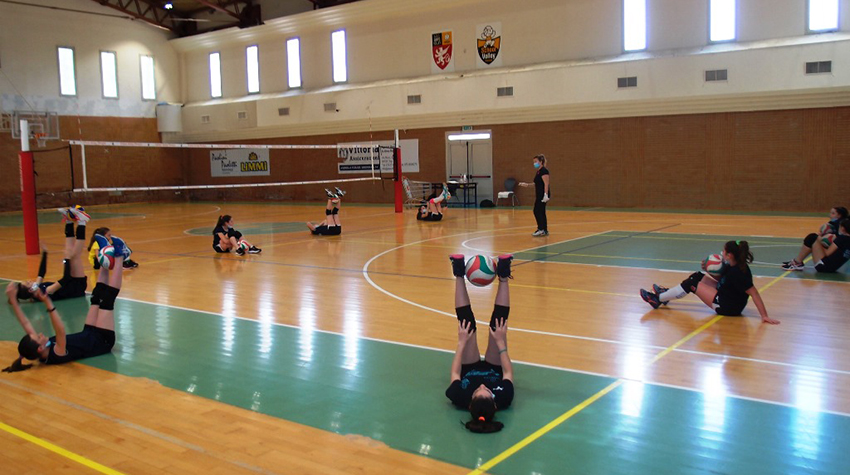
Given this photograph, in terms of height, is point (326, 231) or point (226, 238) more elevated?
point (226, 238)

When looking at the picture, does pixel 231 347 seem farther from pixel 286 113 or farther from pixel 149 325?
pixel 286 113

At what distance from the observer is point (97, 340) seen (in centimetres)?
675

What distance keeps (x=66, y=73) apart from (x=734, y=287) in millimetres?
31063

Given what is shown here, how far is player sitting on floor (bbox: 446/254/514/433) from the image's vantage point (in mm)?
5051

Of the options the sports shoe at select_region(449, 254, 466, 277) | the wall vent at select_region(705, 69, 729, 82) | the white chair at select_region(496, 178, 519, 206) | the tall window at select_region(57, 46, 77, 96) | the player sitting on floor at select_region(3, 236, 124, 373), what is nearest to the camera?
the sports shoe at select_region(449, 254, 466, 277)

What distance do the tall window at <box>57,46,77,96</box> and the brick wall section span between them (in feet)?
4.10

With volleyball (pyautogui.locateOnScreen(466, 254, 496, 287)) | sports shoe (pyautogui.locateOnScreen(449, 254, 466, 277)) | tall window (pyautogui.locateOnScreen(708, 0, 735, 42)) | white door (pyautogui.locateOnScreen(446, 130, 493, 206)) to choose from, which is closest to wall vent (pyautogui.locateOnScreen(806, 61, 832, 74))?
tall window (pyautogui.locateOnScreen(708, 0, 735, 42))

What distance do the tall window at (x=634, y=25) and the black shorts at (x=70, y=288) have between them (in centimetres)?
1937

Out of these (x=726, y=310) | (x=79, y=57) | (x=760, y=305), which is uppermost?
(x=79, y=57)

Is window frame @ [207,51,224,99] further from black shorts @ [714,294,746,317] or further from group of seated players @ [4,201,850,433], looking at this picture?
black shorts @ [714,294,746,317]

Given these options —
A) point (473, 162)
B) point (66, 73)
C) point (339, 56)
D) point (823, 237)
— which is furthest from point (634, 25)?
point (66, 73)

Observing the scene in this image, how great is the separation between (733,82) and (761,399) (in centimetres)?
1858

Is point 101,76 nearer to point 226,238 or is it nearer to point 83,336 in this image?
point 226,238

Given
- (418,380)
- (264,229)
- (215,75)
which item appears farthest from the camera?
(215,75)
